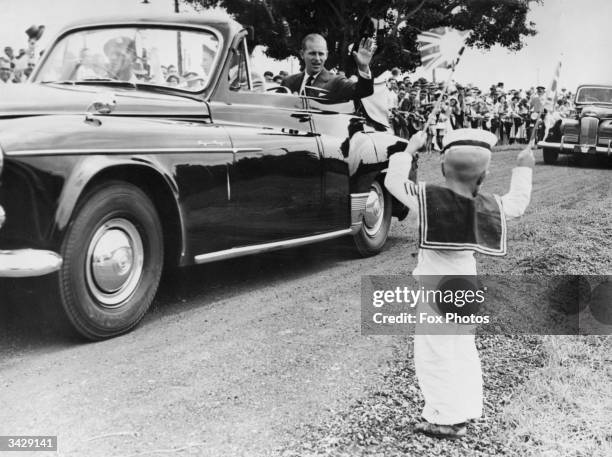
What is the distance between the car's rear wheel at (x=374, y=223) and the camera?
20.4 feet

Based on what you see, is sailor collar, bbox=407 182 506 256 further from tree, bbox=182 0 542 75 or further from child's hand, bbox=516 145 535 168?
tree, bbox=182 0 542 75

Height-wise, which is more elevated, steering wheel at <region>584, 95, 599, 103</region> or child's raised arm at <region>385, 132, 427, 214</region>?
child's raised arm at <region>385, 132, 427, 214</region>

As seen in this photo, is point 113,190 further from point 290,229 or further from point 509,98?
point 509,98

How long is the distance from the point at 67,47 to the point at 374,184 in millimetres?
2639

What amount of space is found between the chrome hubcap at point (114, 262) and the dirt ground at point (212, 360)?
229 mm

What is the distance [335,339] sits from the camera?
3.90 m

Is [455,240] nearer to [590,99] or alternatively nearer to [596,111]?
[596,111]

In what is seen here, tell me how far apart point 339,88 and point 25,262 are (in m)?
3.39

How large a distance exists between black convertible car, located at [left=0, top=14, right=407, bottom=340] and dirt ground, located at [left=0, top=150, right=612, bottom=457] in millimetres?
266

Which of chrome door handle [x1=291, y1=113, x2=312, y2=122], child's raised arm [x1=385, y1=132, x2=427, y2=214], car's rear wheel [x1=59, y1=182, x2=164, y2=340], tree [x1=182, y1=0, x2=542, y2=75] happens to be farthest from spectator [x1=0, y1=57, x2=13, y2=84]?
tree [x1=182, y1=0, x2=542, y2=75]

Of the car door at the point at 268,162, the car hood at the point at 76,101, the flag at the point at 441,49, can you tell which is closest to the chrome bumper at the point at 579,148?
the car door at the point at 268,162

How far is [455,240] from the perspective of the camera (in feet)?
9.21

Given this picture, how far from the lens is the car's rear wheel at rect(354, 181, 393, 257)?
623cm

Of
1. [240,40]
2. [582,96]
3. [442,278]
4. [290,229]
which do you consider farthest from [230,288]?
[582,96]
